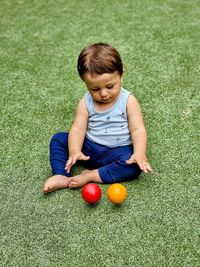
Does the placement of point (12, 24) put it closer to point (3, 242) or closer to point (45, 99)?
point (45, 99)

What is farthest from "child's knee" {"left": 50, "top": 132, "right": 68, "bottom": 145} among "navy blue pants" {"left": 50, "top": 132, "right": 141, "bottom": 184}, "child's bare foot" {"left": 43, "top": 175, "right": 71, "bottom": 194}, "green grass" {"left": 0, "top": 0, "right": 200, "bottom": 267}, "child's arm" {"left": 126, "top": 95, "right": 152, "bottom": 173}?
"child's arm" {"left": 126, "top": 95, "right": 152, "bottom": 173}

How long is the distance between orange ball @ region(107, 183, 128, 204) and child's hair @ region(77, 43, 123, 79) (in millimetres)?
539

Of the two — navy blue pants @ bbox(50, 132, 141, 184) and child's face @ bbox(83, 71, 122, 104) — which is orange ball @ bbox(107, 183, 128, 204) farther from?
child's face @ bbox(83, 71, 122, 104)

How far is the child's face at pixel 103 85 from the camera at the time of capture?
6.68ft

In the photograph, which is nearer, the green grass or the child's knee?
the green grass

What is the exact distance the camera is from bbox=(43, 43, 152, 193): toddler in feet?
6.72

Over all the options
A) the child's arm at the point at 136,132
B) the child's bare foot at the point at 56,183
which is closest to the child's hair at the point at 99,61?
the child's arm at the point at 136,132

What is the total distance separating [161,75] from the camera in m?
2.97

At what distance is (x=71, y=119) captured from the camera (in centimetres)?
265

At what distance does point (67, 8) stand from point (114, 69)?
223cm

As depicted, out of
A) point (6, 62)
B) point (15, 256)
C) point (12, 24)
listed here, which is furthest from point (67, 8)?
point (15, 256)

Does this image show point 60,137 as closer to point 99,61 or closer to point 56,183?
point 56,183

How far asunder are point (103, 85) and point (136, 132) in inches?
12.1

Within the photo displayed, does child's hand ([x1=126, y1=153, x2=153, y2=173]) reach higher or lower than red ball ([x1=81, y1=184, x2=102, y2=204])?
higher
